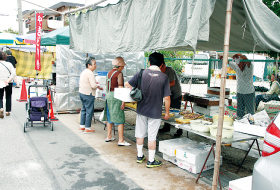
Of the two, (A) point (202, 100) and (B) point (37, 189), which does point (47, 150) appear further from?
(A) point (202, 100)

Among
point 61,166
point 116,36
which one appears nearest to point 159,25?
point 116,36

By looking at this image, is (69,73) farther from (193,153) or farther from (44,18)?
(44,18)

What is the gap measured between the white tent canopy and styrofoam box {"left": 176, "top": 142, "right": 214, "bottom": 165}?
184cm

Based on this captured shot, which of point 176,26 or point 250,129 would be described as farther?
point 250,129

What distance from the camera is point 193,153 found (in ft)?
13.9

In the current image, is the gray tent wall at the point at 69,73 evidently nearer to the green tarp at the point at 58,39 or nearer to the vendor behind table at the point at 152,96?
the green tarp at the point at 58,39

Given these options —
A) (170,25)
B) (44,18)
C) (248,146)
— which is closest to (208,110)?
(248,146)

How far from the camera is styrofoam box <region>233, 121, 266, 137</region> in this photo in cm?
394

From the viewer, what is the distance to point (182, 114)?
5535 millimetres

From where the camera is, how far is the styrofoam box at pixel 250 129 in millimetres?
3945

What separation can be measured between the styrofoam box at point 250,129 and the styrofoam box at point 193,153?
69 centimetres

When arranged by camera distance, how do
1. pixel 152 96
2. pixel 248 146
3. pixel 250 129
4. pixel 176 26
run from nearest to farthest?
pixel 176 26
pixel 250 129
pixel 152 96
pixel 248 146

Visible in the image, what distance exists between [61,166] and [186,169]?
228 cm

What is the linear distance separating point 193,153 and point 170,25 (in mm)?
2177
